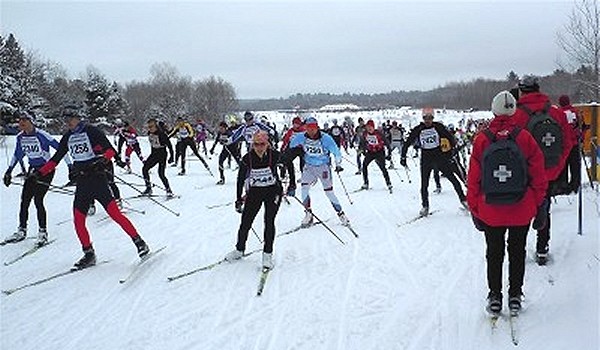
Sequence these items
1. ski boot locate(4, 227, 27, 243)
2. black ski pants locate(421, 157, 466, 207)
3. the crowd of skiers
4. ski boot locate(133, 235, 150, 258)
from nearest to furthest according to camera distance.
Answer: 1. the crowd of skiers
2. ski boot locate(133, 235, 150, 258)
3. ski boot locate(4, 227, 27, 243)
4. black ski pants locate(421, 157, 466, 207)

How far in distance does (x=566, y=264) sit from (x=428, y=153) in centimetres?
424

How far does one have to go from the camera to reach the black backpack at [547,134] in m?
5.87

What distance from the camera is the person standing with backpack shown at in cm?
588

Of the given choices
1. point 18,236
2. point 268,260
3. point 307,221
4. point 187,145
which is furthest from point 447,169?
point 187,145

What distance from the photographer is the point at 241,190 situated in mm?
7945

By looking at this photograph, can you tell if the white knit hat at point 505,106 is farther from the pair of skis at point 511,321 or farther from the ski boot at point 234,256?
the ski boot at point 234,256

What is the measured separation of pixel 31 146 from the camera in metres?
9.20

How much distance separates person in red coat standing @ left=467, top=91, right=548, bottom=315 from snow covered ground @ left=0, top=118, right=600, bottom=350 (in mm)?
514

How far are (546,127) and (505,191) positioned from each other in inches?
71.7

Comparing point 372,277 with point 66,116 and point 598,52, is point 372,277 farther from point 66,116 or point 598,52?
point 598,52

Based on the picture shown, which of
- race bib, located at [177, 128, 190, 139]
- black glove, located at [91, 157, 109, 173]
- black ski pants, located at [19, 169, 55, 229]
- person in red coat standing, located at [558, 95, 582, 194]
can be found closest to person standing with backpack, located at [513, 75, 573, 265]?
person in red coat standing, located at [558, 95, 582, 194]

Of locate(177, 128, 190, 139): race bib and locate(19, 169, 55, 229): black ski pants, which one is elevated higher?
locate(177, 128, 190, 139): race bib

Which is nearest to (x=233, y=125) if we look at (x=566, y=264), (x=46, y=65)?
(x=566, y=264)

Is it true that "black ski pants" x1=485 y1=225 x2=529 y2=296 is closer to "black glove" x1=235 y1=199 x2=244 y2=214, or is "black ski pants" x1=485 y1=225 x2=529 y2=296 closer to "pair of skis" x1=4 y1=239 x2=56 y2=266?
"black glove" x1=235 y1=199 x2=244 y2=214
